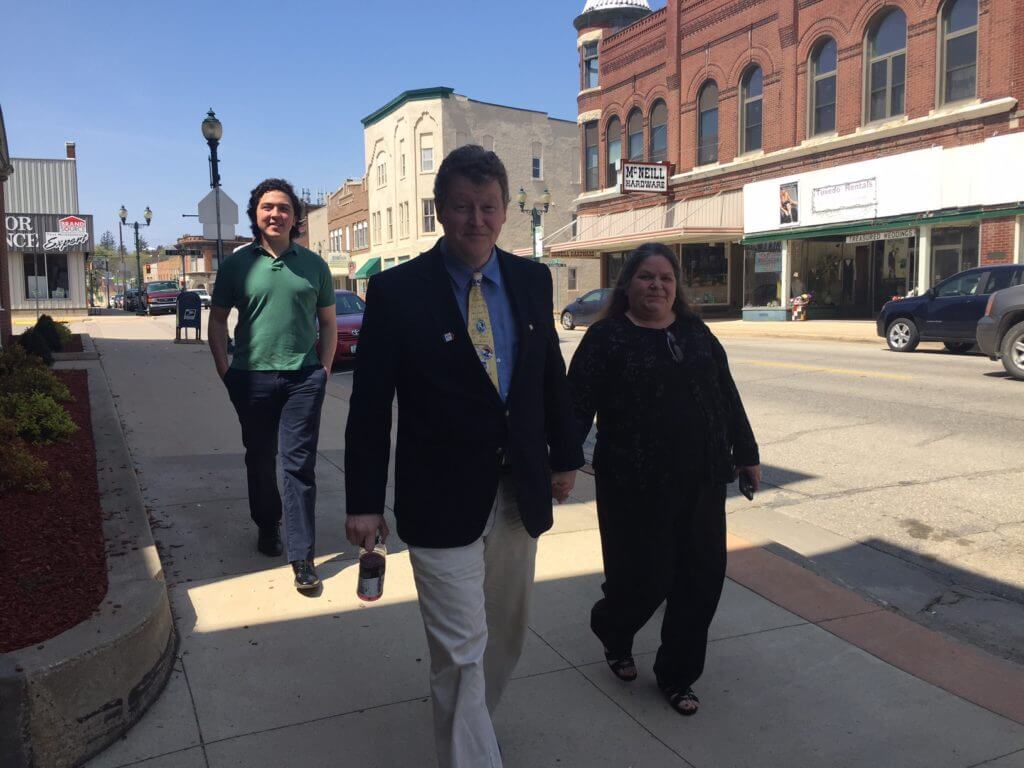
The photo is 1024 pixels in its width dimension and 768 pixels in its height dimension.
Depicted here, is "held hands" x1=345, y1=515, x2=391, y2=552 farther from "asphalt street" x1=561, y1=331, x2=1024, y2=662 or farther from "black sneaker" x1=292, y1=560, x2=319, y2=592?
"asphalt street" x1=561, y1=331, x2=1024, y2=662

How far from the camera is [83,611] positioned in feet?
10.6

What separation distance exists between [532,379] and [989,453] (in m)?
6.75

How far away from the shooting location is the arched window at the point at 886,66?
79.9ft

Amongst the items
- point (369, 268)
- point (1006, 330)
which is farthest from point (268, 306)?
point (369, 268)

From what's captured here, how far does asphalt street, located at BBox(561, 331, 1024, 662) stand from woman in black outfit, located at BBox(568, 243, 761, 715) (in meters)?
1.83

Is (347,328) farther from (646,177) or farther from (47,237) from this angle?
(47,237)

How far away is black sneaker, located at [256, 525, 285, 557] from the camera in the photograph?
4840 millimetres

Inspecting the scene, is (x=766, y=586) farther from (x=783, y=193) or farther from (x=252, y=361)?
(x=783, y=193)

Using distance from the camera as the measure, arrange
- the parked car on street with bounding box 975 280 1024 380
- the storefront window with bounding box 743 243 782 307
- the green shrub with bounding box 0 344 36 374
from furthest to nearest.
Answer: the storefront window with bounding box 743 243 782 307 < the parked car on street with bounding box 975 280 1024 380 < the green shrub with bounding box 0 344 36 374

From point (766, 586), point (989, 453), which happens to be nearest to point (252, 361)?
point (766, 586)

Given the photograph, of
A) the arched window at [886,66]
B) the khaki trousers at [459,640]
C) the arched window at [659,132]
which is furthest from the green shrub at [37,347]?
the arched window at [659,132]

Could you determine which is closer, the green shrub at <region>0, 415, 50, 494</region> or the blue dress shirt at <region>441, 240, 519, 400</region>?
the blue dress shirt at <region>441, 240, 519, 400</region>

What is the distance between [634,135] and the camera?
35.9m

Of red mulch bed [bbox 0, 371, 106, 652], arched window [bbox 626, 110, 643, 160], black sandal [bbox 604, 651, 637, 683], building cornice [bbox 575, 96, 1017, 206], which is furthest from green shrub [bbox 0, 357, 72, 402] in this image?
arched window [bbox 626, 110, 643, 160]
